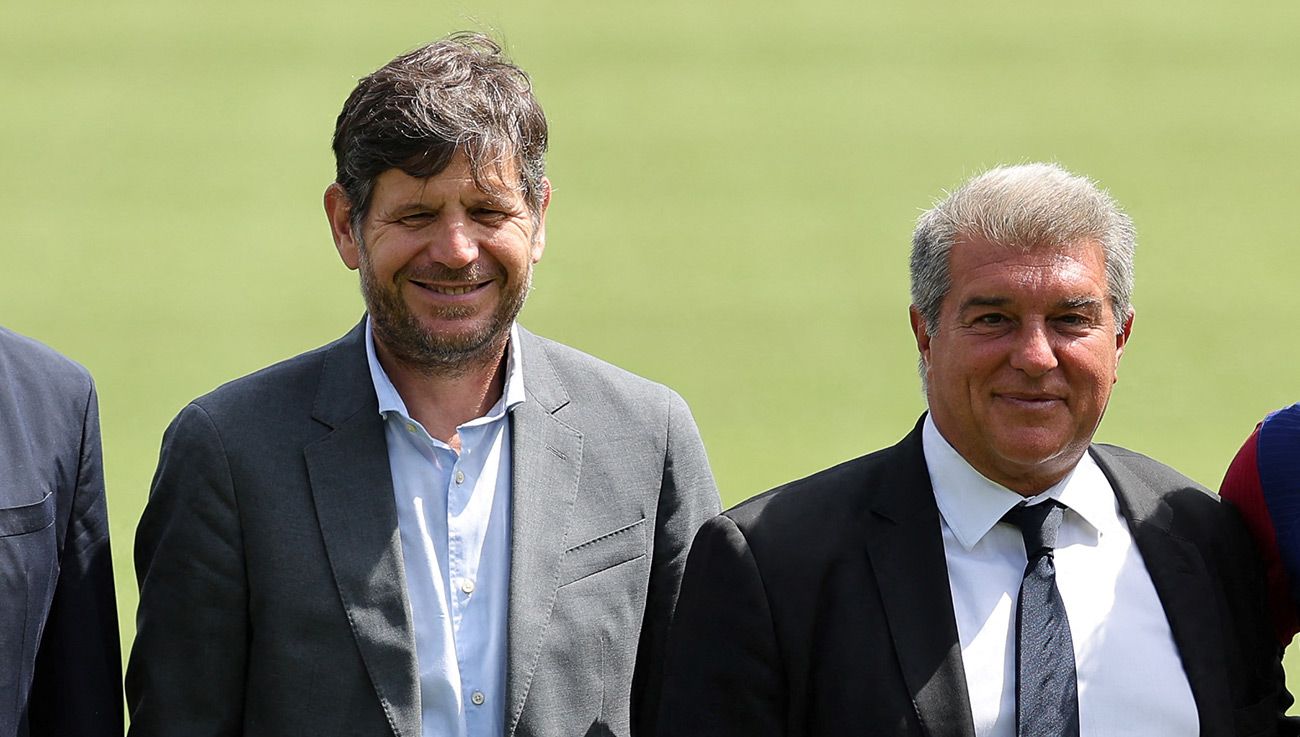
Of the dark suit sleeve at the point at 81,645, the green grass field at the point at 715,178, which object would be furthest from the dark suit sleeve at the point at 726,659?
the green grass field at the point at 715,178

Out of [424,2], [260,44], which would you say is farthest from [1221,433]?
[260,44]

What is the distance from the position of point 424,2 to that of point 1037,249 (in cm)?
770

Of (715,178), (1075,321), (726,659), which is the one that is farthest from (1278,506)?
(715,178)

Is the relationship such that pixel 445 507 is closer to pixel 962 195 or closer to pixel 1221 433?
pixel 962 195

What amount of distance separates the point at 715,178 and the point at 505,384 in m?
6.51

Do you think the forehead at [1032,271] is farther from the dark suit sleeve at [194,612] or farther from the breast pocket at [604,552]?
the dark suit sleeve at [194,612]

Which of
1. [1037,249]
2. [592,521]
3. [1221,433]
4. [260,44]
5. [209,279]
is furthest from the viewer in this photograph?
[260,44]

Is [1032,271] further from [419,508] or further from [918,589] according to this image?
[419,508]

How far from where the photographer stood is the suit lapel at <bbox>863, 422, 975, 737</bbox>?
2.22 meters

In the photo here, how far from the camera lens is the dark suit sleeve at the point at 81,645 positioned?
2.52 meters

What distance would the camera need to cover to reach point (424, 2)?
31.2 feet

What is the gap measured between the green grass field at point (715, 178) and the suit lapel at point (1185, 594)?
16.5ft

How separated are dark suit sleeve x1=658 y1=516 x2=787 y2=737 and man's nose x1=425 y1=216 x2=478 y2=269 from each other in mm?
567

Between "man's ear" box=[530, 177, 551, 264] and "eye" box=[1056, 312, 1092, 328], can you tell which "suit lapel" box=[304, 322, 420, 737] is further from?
"eye" box=[1056, 312, 1092, 328]
